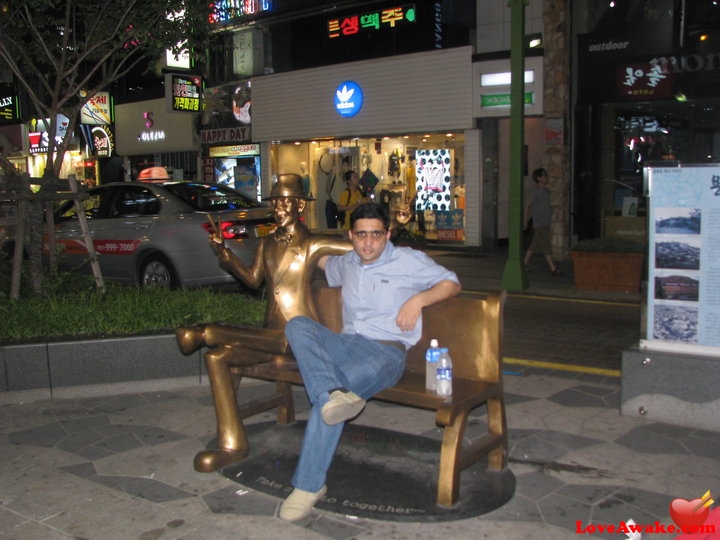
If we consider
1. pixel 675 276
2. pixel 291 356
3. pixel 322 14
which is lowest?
pixel 291 356

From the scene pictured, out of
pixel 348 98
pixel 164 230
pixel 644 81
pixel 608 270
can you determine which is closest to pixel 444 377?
pixel 164 230

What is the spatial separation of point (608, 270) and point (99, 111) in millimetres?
21478

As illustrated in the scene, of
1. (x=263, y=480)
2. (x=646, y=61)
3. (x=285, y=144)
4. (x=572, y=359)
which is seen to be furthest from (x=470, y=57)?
(x=263, y=480)

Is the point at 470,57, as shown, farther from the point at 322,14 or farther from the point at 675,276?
the point at 675,276

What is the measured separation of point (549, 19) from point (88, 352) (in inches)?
503

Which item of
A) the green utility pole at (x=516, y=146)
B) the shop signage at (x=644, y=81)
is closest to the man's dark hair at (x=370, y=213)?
the green utility pole at (x=516, y=146)

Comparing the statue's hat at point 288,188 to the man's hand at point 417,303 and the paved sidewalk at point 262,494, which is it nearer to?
the man's hand at point 417,303

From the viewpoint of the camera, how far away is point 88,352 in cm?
610

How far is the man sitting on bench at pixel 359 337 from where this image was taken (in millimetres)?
3949

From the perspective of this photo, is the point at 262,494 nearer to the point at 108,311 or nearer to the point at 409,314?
the point at 409,314

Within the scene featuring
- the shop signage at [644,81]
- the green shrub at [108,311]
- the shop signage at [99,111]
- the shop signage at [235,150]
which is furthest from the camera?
the shop signage at [99,111]

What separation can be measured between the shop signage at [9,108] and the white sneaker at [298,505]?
30718 mm

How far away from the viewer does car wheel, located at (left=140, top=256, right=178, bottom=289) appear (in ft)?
34.7

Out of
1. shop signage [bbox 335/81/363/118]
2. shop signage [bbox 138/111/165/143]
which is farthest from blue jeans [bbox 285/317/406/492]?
shop signage [bbox 138/111/165/143]
